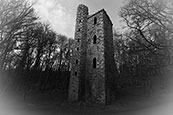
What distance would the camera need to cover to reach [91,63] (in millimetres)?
16891

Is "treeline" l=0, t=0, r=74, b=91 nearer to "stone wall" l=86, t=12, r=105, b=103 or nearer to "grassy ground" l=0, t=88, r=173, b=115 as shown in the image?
"grassy ground" l=0, t=88, r=173, b=115

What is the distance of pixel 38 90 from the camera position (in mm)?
23938

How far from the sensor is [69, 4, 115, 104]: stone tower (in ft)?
49.2

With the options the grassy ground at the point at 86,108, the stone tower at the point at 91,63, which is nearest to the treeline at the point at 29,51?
the grassy ground at the point at 86,108

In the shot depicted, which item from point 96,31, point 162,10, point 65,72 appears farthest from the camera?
point 65,72

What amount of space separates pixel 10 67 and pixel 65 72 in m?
19.8

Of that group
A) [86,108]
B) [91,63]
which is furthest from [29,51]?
[86,108]

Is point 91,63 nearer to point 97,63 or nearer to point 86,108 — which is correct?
point 97,63

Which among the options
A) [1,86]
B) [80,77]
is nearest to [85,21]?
[80,77]

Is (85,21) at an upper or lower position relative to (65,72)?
upper

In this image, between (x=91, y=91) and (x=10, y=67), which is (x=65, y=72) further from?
(x=10, y=67)

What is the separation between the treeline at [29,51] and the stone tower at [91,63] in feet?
21.4

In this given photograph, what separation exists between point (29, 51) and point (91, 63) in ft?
39.8

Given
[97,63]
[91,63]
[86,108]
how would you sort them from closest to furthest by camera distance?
[86,108] < [97,63] < [91,63]
